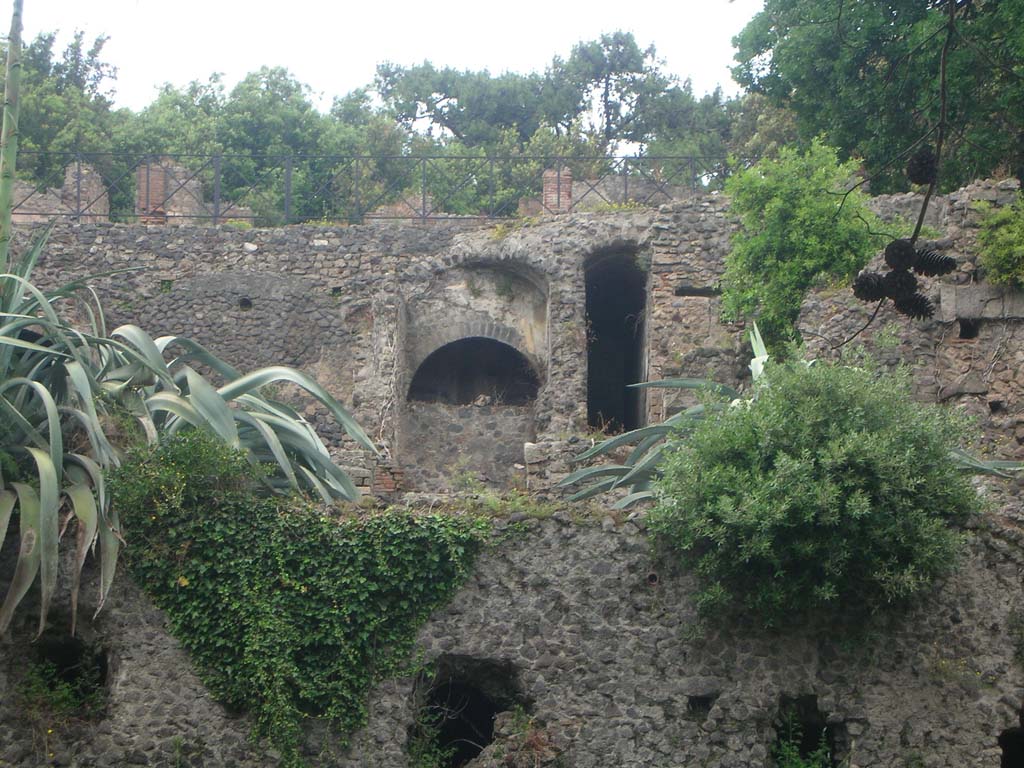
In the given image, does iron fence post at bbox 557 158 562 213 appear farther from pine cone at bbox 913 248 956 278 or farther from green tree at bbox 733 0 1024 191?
pine cone at bbox 913 248 956 278

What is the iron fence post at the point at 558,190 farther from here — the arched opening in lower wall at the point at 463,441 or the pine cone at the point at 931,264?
the pine cone at the point at 931,264

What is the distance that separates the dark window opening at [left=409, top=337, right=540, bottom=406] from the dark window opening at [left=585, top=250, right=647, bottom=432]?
1.04 m

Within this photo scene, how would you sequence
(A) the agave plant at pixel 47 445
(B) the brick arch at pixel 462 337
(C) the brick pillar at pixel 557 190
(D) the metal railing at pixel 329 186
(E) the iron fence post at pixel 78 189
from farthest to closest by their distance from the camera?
(C) the brick pillar at pixel 557 190
(D) the metal railing at pixel 329 186
(E) the iron fence post at pixel 78 189
(B) the brick arch at pixel 462 337
(A) the agave plant at pixel 47 445

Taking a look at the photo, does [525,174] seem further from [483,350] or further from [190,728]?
[190,728]

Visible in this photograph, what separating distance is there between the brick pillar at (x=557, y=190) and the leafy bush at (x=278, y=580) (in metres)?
14.3

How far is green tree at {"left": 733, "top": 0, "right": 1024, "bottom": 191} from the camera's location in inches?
738

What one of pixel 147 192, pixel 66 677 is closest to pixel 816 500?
pixel 66 677

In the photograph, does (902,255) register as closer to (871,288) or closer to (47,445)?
(871,288)

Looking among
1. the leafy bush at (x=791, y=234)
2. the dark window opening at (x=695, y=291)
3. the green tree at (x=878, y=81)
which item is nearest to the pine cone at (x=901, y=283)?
the green tree at (x=878, y=81)

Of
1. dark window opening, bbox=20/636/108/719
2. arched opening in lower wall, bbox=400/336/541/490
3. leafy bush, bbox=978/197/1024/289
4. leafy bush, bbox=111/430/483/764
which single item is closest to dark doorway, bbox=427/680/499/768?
leafy bush, bbox=111/430/483/764

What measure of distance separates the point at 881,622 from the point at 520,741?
312 centimetres

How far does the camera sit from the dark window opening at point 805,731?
1373cm

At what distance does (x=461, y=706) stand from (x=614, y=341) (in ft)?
36.8

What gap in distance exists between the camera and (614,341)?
25.0m
